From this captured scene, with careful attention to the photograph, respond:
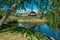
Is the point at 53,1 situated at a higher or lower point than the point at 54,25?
higher

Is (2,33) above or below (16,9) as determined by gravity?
below

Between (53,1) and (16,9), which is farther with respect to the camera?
(16,9)

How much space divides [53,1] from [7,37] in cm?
407

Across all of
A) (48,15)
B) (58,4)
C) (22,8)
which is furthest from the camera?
(22,8)

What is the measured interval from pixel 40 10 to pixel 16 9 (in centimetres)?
203

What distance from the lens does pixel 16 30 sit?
15.2m

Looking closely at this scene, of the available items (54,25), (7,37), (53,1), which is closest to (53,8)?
(53,1)

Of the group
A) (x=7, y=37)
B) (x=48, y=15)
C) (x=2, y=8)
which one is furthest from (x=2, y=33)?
(x=48, y=15)

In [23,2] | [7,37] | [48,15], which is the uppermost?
[23,2]

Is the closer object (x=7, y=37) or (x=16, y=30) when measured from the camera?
(x=7, y=37)

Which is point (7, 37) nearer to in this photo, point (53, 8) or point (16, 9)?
point (16, 9)

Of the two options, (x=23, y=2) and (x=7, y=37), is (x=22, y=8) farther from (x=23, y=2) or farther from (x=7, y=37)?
(x=7, y=37)

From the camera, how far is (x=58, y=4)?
12.2 m

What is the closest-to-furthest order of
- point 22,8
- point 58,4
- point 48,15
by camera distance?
point 58,4
point 48,15
point 22,8
